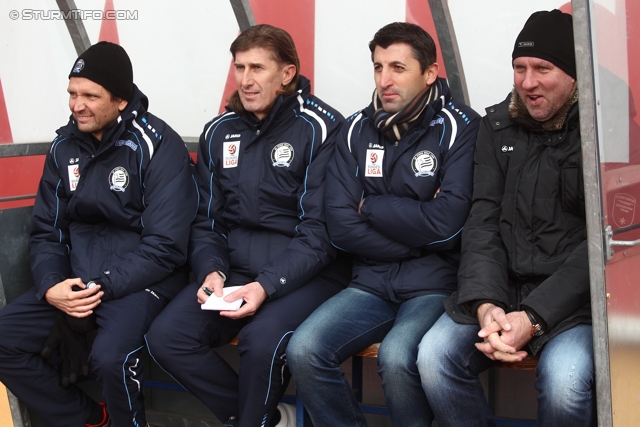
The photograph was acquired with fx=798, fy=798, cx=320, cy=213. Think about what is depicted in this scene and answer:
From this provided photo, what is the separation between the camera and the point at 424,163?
3213mm

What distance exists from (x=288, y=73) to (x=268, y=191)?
60 cm

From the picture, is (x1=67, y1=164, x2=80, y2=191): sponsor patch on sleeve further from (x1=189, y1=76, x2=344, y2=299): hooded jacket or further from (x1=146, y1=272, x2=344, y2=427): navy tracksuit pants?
(x1=146, y1=272, x2=344, y2=427): navy tracksuit pants

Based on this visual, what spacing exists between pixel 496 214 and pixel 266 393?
1110mm

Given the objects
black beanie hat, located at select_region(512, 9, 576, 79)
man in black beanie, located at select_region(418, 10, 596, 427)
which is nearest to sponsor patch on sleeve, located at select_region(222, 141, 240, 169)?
man in black beanie, located at select_region(418, 10, 596, 427)

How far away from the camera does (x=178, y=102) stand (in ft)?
14.6

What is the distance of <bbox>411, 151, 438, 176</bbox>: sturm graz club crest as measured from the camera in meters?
3.20

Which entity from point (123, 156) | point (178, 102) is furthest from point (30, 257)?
point (178, 102)

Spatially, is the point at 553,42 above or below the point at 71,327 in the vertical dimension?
above

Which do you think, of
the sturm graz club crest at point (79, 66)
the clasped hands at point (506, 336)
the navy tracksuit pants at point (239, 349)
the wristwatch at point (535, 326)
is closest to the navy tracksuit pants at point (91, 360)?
the navy tracksuit pants at point (239, 349)

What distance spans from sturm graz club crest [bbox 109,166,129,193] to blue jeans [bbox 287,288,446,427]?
1091mm

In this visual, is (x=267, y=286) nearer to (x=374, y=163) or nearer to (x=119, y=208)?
(x=374, y=163)

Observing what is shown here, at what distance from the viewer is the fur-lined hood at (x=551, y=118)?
288cm

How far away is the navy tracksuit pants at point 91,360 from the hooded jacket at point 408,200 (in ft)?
3.01
